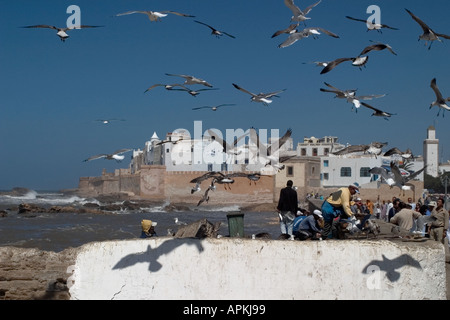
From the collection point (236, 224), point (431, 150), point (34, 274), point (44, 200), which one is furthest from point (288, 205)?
point (431, 150)

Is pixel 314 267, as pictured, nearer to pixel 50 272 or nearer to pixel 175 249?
pixel 175 249

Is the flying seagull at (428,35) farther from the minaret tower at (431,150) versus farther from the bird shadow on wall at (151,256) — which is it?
the minaret tower at (431,150)

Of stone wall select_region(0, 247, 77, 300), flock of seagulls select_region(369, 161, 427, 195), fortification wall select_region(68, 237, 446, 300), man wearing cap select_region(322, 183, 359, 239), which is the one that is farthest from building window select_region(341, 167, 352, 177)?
stone wall select_region(0, 247, 77, 300)

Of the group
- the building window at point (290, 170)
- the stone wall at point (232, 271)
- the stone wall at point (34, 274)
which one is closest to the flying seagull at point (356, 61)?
the stone wall at point (232, 271)

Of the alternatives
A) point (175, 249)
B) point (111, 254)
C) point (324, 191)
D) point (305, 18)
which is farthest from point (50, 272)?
point (324, 191)

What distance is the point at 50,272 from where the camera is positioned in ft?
22.6

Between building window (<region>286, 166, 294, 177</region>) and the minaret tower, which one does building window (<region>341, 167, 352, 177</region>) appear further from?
the minaret tower

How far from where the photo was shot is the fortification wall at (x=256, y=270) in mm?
6492

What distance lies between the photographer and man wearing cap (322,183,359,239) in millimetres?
7570

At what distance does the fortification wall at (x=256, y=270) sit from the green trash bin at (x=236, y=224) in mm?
757

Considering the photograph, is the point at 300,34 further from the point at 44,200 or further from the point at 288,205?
the point at 44,200

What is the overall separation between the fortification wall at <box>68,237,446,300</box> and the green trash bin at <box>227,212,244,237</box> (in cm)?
76

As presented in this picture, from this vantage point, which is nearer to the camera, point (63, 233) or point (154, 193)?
point (63, 233)
